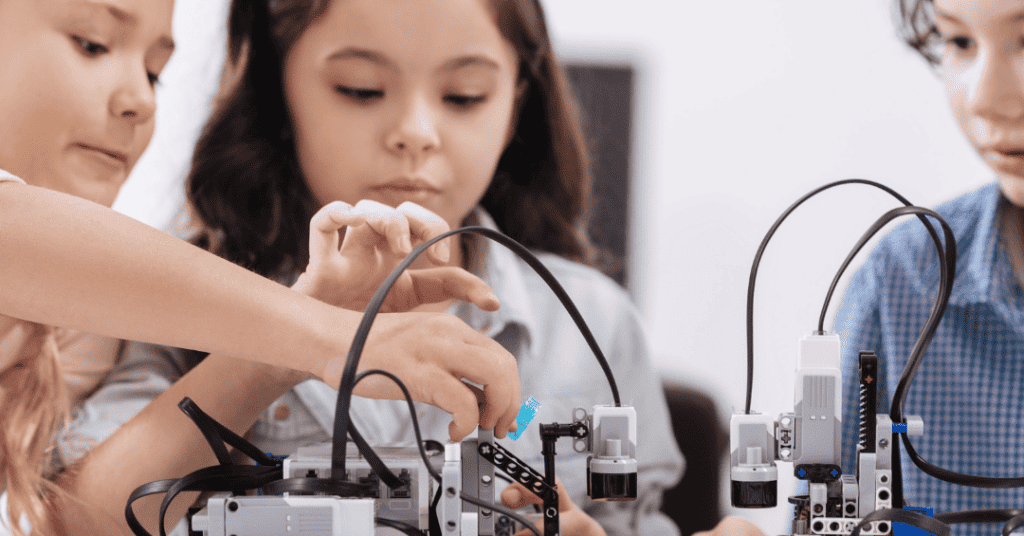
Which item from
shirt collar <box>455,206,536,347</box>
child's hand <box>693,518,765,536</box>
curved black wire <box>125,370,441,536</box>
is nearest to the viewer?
curved black wire <box>125,370,441,536</box>

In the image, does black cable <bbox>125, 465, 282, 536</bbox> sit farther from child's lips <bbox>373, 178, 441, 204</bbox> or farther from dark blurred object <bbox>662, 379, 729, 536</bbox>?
dark blurred object <bbox>662, 379, 729, 536</bbox>

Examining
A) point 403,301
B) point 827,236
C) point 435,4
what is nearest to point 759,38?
point 827,236

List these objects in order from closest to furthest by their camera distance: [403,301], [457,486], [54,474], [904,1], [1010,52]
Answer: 1. [457,486]
2. [403,301]
3. [54,474]
4. [1010,52]
5. [904,1]

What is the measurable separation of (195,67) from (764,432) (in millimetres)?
1104

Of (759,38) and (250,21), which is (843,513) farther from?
(250,21)

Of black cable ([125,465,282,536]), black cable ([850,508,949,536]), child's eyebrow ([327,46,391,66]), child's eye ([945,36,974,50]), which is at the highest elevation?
child's eye ([945,36,974,50])

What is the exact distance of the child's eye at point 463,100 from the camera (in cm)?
121

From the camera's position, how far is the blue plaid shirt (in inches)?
49.9

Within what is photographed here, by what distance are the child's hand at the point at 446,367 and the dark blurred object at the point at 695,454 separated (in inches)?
27.2

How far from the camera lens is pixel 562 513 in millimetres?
895

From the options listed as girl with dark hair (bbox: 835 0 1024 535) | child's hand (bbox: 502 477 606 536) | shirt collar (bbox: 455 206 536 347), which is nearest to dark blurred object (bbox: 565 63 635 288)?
shirt collar (bbox: 455 206 536 347)

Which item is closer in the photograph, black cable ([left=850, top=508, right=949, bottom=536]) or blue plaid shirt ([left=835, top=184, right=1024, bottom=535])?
black cable ([left=850, top=508, right=949, bottom=536])

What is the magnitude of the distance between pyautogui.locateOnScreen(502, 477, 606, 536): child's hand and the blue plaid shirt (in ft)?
1.95

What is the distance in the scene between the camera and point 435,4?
1.19m
